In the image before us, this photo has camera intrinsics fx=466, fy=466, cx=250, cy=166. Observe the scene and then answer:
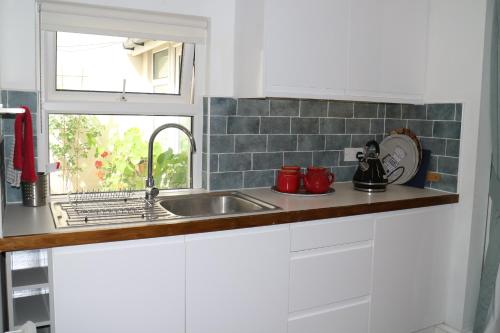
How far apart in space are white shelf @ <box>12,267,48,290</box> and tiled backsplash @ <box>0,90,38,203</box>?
0.37 meters

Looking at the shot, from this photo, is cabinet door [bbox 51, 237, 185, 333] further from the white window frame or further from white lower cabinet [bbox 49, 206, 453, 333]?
the white window frame

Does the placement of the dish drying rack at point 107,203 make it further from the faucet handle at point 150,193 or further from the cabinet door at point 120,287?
the cabinet door at point 120,287

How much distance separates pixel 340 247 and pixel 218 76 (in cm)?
116

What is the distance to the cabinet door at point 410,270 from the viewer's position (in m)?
2.53

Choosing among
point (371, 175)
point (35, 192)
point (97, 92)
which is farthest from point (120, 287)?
point (371, 175)

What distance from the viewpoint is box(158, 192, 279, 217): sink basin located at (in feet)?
7.95

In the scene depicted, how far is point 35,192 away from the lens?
2.14 m

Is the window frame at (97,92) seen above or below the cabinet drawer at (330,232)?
above

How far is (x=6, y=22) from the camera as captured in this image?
212 centimetres

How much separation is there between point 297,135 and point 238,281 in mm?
1134

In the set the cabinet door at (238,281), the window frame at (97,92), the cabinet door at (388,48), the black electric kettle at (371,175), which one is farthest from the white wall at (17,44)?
the black electric kettle at (371,175)

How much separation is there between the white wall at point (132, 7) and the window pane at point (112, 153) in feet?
0.89

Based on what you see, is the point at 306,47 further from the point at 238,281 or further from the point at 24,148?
the point at 24,148

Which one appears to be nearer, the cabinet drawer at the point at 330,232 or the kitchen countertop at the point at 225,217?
the kitchen countertop at the point at 225,217
